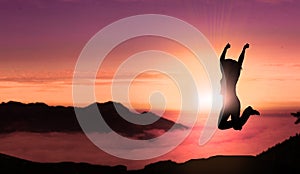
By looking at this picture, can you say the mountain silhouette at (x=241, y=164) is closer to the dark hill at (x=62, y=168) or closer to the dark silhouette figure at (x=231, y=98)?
the dark hill at (x=62, y=168)

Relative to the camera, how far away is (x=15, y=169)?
9444cm

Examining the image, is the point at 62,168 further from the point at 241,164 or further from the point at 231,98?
the point at 231,98

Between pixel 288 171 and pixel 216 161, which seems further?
pixel 216 161

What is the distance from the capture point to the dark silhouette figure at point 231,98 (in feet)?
119

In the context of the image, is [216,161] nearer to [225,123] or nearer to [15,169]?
[225,123]

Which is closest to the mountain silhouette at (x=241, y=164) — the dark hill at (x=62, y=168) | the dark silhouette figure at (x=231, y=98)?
the dark hill at (x=62, y=168)

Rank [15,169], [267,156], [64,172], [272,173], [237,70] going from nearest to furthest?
1. [237,70]
2. [272,173]
3. [267,156]
4. [64,172]
5. [15,169]

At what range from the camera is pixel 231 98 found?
122ft

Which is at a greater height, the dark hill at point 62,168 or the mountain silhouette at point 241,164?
the dark hill at point 62,168

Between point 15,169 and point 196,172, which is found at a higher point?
point 15,169

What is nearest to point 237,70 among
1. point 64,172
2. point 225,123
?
point 225,123

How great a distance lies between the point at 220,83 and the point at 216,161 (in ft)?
98.2

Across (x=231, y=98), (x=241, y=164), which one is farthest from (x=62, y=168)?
(x=231, y=98)

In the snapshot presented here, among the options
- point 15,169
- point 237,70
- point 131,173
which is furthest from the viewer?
point 15,169
